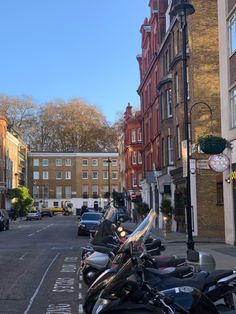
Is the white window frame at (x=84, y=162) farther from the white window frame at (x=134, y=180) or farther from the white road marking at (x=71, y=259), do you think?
the white road marking at (x=71, y=259)

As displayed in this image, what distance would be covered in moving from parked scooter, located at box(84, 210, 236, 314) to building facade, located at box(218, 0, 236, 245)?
14.8 metres

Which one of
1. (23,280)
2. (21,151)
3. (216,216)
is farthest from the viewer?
(21,151)

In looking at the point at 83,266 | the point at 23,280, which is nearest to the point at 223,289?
the point at 83,266

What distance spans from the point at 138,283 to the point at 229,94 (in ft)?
57.8

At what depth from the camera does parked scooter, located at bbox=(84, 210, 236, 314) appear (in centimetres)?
502

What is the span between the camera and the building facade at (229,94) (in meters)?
21.2

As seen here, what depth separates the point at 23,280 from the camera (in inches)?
507

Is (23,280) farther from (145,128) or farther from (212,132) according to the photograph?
(145,128)

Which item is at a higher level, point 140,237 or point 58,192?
point 58,192

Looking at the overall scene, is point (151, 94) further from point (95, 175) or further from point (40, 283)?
point (95, 175)

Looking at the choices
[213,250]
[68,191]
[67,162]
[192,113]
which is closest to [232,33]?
[192,113]

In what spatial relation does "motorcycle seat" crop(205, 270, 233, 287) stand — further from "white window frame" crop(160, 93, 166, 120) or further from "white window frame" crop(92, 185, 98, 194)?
"white window frame" crop(92, 185, 98, 194)

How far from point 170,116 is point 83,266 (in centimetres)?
2489

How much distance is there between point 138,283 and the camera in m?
5.07
